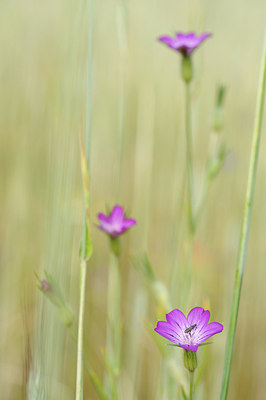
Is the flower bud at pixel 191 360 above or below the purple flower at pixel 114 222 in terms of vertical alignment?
below

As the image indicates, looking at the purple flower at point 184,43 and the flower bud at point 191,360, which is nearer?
the flower bud at point 191,360

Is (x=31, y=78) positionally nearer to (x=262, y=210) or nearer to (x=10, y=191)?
(x=10, y=191)

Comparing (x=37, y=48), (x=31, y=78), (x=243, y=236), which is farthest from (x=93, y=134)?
(x=243, y=236)

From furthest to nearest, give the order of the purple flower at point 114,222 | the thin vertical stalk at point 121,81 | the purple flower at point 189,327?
the thin vertical stalk at point 121,81, the purple flower at point 114,222, the purple flower at point 189,327

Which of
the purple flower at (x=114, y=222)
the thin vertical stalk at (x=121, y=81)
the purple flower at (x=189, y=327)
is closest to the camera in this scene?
the purple flower at (x=189, y=327)

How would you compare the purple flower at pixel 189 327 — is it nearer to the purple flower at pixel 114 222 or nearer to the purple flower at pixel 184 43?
the purple flower at pixel 114 222

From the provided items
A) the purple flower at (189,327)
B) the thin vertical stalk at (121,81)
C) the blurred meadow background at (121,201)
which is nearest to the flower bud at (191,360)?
the purple flower at (189,327)

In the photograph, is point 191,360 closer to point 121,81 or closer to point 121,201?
point 121,81
